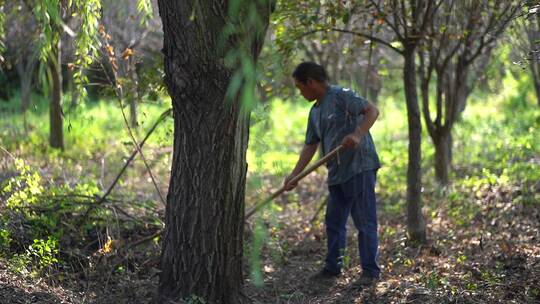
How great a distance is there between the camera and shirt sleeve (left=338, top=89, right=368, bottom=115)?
19.2 ft

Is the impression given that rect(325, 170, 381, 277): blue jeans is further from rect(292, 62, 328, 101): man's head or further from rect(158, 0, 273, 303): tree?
rect(158, 0, 273, 303): tree

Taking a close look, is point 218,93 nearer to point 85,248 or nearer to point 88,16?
point 88,16

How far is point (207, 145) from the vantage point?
484 centimetres

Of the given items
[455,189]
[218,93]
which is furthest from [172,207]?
[455,189]

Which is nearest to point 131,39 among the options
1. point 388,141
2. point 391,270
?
point 388,141

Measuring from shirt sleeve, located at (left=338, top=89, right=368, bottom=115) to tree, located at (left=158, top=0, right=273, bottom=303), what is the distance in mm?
1229

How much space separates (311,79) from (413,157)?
68.5 inches

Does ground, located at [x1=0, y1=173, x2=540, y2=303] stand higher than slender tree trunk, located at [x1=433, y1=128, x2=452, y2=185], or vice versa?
slender tree trunk, located at [x1=433, y1=128, x2=452, y2=185]

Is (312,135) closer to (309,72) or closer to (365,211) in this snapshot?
(309,72)

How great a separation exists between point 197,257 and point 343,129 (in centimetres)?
176

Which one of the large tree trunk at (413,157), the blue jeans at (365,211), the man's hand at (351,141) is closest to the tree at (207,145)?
the man's hand at (351,141)

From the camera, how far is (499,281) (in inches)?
217

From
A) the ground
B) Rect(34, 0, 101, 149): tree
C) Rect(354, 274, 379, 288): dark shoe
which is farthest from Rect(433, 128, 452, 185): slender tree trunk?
Rect(34, 0, 101, 149): tree

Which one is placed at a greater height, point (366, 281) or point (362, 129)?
point (362, 129)
